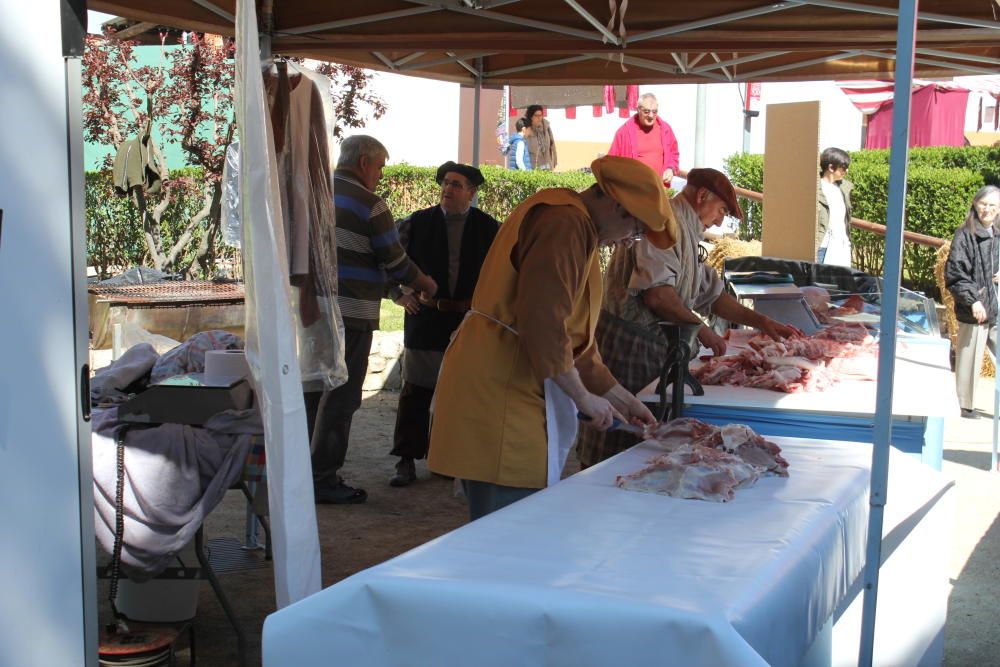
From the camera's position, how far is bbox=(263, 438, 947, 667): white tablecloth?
1809mm

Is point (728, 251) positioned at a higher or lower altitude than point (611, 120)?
lower

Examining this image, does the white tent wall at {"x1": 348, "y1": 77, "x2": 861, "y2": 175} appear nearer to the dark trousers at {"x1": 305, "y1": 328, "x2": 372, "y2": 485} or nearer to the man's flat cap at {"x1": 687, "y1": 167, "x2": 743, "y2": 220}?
the dark trousers at {"x1": 305, "y1": 328, "x2": 372, "y2": 485}

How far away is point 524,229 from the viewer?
2889 mm

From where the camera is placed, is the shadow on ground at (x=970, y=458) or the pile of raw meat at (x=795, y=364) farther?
the shadow on ground at (x=970, y=458)

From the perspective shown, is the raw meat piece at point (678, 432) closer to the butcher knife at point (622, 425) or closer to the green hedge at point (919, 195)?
the butcher knife at point (622, 425)

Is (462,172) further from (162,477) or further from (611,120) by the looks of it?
(611,120)

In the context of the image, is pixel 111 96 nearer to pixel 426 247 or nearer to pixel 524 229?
pixel 426 247

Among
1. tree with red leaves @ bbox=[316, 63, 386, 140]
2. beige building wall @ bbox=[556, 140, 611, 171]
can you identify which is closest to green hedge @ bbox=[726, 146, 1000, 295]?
tree with red leaves @ bbox=[316, 63, 386, 140]

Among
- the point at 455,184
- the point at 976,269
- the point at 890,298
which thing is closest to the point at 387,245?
the point at 455,184

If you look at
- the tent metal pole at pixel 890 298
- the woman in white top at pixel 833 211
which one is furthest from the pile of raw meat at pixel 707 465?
the woman in white top at pixel 833 211

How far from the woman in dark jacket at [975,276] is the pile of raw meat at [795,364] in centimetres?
339

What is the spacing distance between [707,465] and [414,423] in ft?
11.5

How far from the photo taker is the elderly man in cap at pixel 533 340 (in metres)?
2.81

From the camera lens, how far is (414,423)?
6.11 meters
